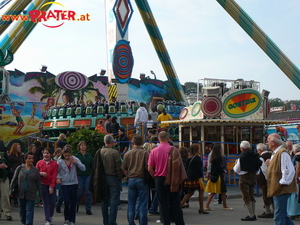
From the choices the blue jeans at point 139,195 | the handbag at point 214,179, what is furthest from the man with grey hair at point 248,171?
the blue jeans at point 139,195

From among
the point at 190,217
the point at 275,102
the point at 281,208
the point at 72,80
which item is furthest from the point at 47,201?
the point at 275,102

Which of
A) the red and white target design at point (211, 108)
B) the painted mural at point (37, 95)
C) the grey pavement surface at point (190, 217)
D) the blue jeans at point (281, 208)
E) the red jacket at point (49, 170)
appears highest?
the painted mural at point (37, 95)

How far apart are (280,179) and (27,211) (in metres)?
4.49

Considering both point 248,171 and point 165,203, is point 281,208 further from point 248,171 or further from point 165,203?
point 248,171

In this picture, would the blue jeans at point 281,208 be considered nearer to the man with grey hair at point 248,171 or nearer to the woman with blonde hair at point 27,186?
the man with grey hair at point 248,171

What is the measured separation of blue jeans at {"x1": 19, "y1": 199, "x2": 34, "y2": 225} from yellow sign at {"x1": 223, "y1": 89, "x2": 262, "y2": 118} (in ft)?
35.6

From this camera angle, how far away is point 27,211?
8086 millimetres

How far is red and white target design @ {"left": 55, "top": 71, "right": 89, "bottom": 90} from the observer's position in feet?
150

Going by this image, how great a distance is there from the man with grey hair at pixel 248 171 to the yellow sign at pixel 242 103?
28.4 ft

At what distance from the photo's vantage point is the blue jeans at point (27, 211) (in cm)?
804

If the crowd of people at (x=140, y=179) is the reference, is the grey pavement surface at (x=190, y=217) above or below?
below

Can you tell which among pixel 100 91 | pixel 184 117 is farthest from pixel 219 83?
pixel 100 91

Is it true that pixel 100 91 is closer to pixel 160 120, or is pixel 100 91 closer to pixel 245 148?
pixel 160 120

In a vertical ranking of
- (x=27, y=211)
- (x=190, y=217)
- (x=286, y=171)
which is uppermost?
(x=286, y=171)
